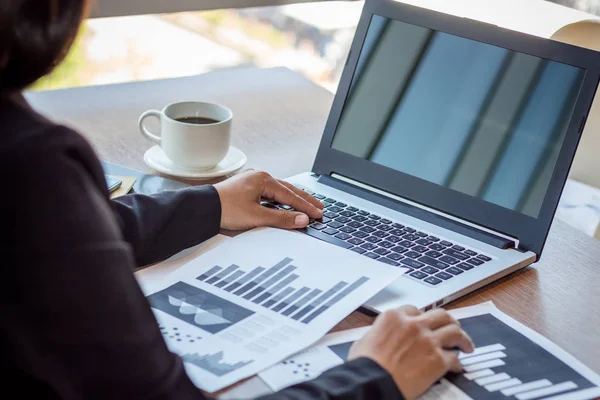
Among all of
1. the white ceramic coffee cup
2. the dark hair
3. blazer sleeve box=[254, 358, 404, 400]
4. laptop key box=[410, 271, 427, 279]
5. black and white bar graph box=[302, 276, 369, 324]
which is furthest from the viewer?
the white ceramic coffee cup

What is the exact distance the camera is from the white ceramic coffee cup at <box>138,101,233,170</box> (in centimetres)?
119

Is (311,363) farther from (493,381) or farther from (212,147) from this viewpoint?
(212,147)

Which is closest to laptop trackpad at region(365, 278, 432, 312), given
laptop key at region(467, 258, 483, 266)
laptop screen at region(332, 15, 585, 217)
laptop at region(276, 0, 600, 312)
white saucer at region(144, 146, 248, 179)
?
laptop at region(276, 0, 600, 312)

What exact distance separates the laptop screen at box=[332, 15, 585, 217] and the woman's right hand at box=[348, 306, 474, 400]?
0.96ft

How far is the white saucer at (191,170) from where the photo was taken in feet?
3.95

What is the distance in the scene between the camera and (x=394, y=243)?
1026mm

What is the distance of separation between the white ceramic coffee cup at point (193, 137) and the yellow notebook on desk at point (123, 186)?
93mm

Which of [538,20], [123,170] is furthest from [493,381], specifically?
[538,20]

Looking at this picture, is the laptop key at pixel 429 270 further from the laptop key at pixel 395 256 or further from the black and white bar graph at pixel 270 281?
the black and white bar graph at pixel 270 281

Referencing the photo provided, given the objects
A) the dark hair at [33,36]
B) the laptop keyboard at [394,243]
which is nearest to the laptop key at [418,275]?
the laptop keyboard at [394,243]

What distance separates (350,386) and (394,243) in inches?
13.9

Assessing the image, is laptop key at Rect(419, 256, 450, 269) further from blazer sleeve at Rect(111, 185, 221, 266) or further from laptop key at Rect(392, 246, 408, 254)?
blazer sleeve at Rect(111, 185, 221, 266)

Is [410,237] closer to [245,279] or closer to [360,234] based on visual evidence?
[360,234]

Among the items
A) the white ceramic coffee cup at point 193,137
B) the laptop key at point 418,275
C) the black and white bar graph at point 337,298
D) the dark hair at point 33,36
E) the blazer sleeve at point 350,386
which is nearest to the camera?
the dark hair at point 33,36
